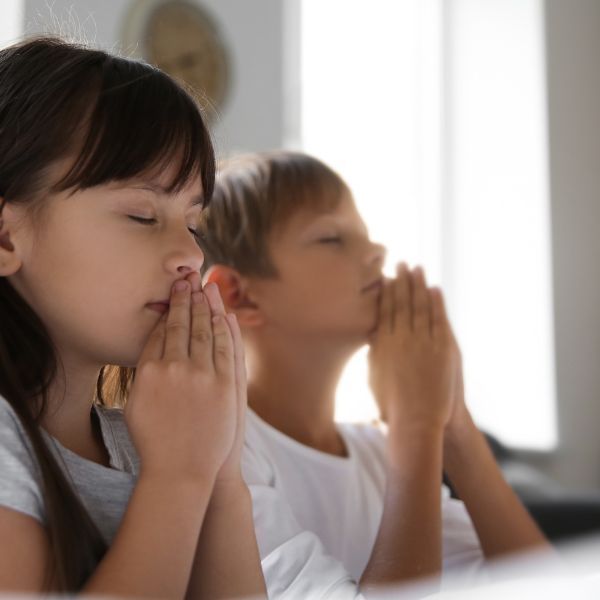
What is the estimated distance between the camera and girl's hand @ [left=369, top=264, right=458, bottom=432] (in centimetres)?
124

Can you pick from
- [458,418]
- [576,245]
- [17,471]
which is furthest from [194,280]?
[576,245]

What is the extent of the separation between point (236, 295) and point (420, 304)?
28cm

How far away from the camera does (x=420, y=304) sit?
135 cm

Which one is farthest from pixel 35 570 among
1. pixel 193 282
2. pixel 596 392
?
pixel 596 392

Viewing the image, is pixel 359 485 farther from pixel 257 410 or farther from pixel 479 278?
pixel 479 278

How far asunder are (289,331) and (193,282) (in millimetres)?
486

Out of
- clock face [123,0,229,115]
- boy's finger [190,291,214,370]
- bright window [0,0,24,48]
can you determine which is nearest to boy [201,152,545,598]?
boy's finger [190,291,214,370]

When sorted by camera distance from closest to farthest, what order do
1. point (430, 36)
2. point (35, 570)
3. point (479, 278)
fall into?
point (35, 570) < point (479, 278) < point (430, 36)

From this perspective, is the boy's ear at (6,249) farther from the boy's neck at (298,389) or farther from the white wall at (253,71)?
the white wall at (253,71)

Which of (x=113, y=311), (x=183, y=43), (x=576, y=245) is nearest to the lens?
(x=113, y=311)

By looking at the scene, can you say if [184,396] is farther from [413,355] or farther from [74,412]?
[413,355]

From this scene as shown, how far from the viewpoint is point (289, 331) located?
52.7 inches

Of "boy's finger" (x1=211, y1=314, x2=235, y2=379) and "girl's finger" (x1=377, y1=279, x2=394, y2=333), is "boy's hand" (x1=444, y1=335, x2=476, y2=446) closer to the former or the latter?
"girl's finger" (x1=377, y1=279, x2=394, y2=333)

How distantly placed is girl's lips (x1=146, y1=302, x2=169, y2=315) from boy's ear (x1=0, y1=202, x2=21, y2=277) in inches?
4.8
